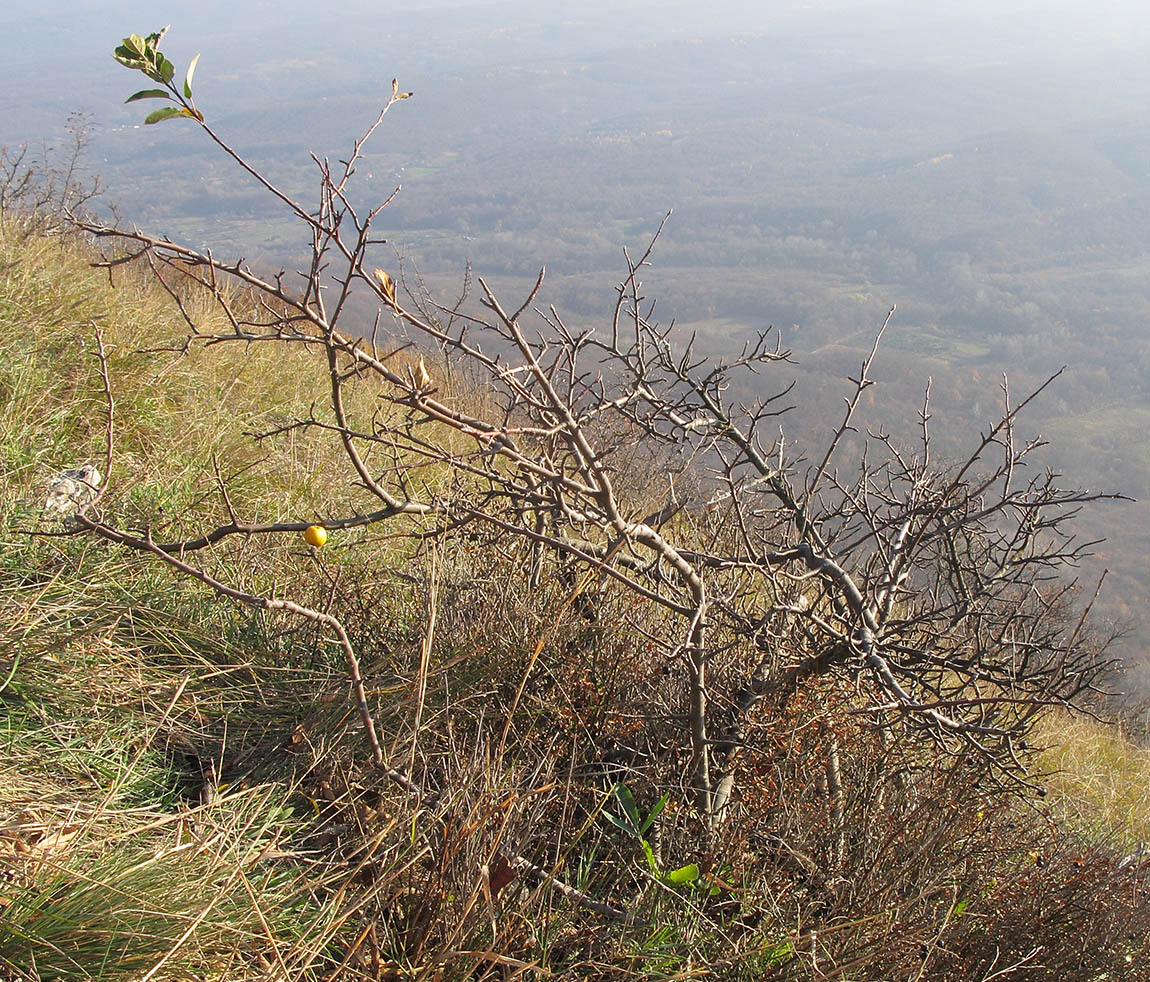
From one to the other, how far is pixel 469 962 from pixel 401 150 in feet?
269

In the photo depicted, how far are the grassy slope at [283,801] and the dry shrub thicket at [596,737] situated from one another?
0.01m

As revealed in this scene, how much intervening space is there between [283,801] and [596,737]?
77 cm

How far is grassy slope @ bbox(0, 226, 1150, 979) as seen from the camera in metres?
1.40

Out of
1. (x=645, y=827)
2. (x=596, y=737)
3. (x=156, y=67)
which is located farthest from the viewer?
(x=596, y=737)

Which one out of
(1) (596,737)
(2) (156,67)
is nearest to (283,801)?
(1) (596,737)

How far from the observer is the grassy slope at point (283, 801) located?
140 centimetres

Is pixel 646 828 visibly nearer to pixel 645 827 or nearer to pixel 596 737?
pixel 645 827

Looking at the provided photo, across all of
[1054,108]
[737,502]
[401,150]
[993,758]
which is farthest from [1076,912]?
[1054,108]

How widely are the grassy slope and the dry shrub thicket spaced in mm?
12

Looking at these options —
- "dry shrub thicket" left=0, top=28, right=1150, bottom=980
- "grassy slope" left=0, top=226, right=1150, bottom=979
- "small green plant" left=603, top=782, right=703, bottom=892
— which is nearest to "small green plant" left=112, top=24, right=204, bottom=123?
"dry shrub thicket" left=0, top=28, right=1150, bottom=980

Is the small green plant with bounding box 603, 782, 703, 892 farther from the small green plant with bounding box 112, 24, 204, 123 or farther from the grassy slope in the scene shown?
the small green plant with bounding box 112, 24, 204, 123

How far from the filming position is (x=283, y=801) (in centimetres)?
182

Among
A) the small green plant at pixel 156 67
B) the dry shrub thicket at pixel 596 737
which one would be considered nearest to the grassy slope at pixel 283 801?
the dry shrub thicket at pixel 596 737

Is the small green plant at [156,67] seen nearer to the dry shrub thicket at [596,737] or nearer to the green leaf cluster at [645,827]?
the dry shrub thicket at [596,737]
